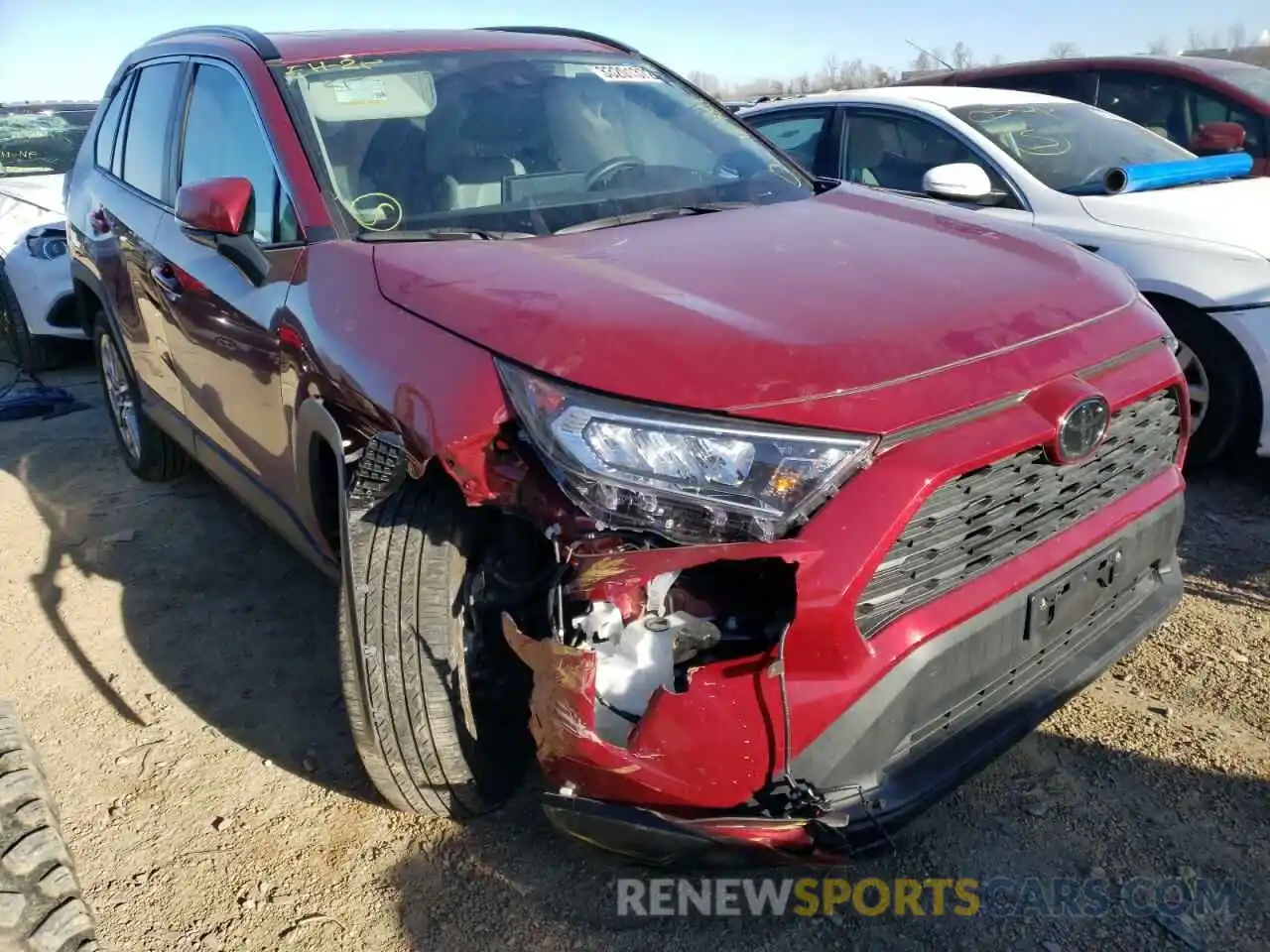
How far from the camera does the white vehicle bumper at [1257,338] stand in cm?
385

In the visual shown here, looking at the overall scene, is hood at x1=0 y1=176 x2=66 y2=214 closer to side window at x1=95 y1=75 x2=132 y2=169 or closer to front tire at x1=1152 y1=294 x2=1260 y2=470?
side window at x1=95 y1=75 x2=132 y2=169

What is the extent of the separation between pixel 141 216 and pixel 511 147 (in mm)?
1602

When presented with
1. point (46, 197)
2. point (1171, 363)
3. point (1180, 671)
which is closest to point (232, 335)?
point (1171, 363)

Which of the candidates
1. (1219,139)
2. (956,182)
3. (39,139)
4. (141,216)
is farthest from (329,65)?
(39,139)

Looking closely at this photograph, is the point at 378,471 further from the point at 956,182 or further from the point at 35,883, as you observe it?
the point at 956,182

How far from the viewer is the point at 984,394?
6.51ft

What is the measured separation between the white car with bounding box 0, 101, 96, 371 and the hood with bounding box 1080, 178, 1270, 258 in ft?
18.4

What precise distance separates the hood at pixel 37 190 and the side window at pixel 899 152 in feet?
16.1

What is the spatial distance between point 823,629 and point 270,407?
65.7 inches

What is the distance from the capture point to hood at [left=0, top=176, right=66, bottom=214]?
6871mm

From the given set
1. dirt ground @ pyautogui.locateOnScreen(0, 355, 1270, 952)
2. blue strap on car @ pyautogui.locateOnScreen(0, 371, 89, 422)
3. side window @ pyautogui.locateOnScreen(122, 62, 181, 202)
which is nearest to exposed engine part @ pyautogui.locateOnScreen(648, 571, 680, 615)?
dirt ground @ pyautogui.locateOnScreen(0, 355, 1270, 952)

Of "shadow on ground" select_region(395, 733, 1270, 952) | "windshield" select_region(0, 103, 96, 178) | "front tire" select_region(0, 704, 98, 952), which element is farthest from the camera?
"windshield" select_region(0, 103, 96, 178)

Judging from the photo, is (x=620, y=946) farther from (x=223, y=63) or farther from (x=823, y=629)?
(x=223, y=63)

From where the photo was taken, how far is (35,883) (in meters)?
1.89
